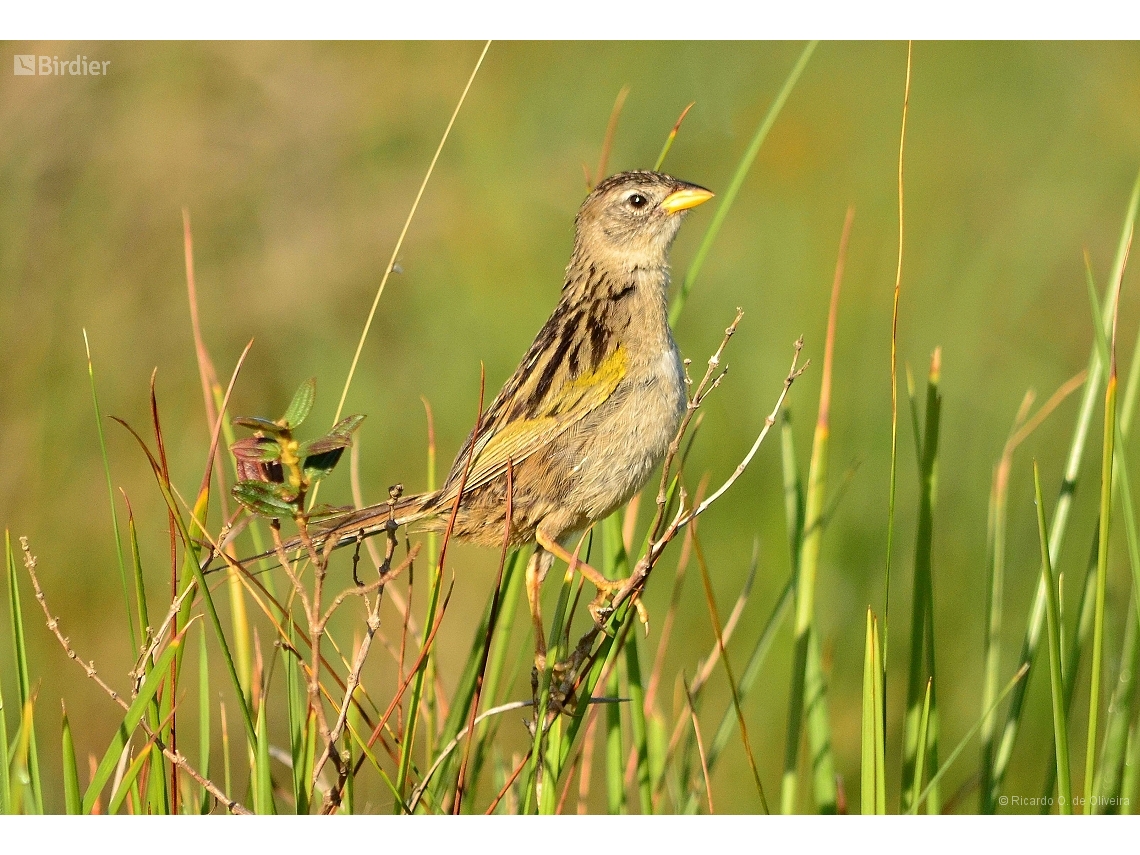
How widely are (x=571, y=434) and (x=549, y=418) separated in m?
0.08

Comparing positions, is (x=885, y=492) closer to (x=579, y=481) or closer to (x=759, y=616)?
(x=759, y=616)

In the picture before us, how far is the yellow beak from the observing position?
3.15 metres

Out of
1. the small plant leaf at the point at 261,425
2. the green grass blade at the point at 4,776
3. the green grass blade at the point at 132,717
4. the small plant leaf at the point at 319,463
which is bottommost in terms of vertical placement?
the green grass blade at the point at 4,776

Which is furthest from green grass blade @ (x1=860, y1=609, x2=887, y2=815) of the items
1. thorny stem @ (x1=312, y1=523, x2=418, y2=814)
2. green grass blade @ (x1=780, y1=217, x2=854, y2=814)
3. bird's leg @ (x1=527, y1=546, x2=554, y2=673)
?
thorny stem @ (x1=312, y1=523, x2=418, y2=814)

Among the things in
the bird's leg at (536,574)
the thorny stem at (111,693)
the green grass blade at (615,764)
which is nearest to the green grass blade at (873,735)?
the green grass blade at (615,764)

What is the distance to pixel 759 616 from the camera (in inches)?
184

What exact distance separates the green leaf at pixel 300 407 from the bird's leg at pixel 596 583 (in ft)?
2.80

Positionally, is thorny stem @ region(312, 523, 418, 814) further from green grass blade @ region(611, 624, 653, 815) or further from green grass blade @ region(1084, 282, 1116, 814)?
green grass blade @ region(1084, 282, 1116, 814)

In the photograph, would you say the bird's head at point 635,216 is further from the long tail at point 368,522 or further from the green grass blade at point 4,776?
the green grass blade at point 4,776

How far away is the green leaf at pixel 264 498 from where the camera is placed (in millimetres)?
1845

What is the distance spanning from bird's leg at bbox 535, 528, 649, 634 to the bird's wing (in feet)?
0.79

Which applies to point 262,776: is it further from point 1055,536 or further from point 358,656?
point 1055,536

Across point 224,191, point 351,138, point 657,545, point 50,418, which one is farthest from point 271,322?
point 657,545

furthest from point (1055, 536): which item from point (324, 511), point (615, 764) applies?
point (324, 511)
